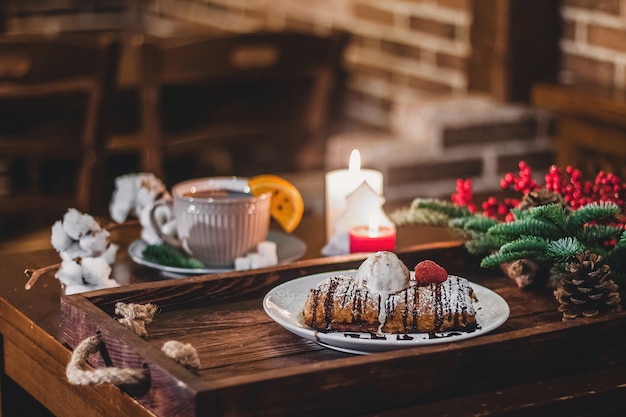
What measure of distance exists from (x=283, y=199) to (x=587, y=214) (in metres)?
0.51

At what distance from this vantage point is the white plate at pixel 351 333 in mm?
1078

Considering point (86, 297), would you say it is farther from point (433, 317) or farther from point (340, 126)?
point (340, 126)

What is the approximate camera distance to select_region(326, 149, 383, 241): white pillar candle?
61.6 inches

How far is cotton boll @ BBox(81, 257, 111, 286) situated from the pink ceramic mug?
0.15 metres

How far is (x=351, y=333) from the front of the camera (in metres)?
1.12

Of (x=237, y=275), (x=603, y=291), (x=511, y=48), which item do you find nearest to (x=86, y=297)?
(x=237, y=275)

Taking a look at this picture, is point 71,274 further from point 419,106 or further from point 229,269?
point 419,106

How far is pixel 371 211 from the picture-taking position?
1.52 m

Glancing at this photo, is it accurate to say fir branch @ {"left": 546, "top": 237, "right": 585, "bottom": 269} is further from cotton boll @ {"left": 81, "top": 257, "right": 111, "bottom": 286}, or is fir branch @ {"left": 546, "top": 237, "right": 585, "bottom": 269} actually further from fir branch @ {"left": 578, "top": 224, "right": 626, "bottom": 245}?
cotton boll @ {"left": 81, "top": 257, "right": 111, "bottom": 286}

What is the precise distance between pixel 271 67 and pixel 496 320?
1689 millimetres

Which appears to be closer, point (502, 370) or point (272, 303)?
point (502, 370)

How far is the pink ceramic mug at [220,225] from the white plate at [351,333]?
0.60 feet

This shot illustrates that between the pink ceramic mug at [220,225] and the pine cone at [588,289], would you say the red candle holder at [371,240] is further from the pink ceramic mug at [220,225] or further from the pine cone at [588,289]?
the pine cone at [588,289]

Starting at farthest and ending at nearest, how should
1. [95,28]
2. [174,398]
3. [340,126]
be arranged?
[95,28], [340,126], [174,398]
